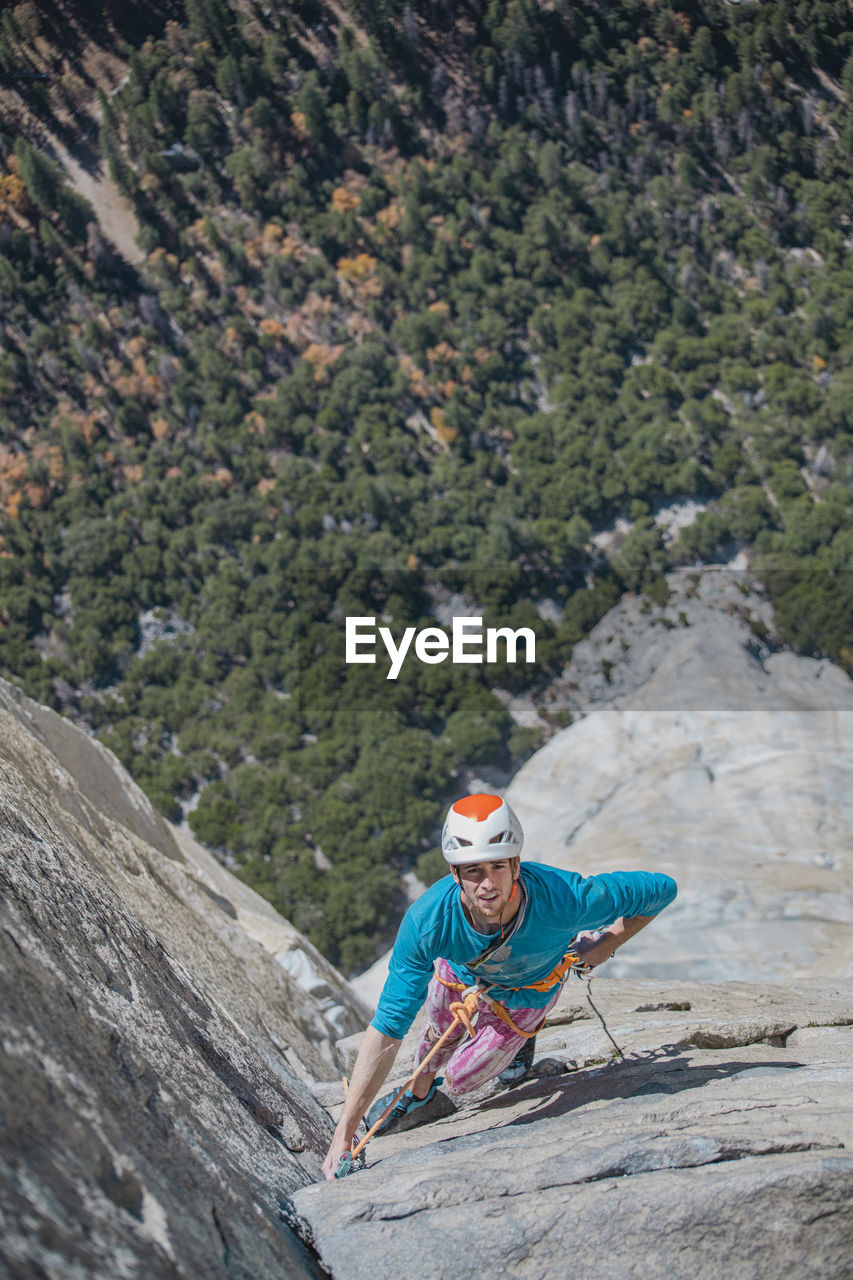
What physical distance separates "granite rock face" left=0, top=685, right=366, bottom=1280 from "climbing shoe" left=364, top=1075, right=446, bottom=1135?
43 cm

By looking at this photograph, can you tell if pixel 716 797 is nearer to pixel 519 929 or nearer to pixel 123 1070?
pixel 519 929

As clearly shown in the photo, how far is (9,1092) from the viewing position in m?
3.12

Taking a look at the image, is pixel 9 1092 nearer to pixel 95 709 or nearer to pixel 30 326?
pixel 95 709

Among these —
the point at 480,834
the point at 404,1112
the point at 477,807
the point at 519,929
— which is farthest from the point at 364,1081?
the point at 477,807

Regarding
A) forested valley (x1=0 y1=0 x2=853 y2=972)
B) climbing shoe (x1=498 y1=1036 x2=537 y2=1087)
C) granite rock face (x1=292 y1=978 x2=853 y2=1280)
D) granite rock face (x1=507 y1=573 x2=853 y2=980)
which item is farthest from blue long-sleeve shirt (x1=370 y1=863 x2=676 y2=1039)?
forested valley (x1=0 y1=0 x2=853 y2=972)

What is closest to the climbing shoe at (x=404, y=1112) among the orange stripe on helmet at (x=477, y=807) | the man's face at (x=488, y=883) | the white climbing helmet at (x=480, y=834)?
the man's face at (x=488, y=883)

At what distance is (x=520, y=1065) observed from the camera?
689cm

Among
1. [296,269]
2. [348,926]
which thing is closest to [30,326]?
A: [296,269]

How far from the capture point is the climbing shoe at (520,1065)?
682 cm

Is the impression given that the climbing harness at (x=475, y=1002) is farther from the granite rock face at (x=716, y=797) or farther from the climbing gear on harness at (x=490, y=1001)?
the granite rock face at (x=716, y=797)

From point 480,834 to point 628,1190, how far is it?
1849 mm

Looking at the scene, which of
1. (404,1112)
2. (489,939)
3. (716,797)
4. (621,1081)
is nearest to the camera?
(489,939)

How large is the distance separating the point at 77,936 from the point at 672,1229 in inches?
131

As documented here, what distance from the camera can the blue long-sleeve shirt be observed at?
17.8 ft
